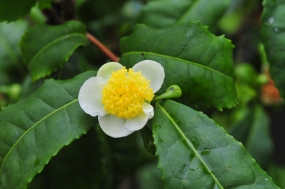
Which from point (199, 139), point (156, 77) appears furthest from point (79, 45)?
point (199, 139)

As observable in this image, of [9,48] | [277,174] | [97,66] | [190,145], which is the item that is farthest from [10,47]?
[277,174]

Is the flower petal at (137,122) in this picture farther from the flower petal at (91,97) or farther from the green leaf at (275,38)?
the green leaf at (275,38)

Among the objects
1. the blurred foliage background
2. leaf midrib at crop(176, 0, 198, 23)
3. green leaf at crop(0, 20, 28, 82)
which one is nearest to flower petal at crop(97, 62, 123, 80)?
the blurred foliage background

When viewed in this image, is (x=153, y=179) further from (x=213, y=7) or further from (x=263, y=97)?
(x=213, y=7)

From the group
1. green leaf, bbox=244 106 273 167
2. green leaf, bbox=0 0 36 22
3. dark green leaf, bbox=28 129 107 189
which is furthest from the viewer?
green leaf, bbox=244 106 273 167

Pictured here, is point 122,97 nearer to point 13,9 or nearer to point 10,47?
point 13,9

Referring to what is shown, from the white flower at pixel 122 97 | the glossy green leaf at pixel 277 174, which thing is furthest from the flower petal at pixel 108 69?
the glossy green leaf at pixel 277 174

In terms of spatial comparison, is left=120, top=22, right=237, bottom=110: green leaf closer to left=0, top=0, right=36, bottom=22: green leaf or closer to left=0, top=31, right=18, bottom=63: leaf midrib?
left=0, top=0, right=36, bottom=22: green leaf
